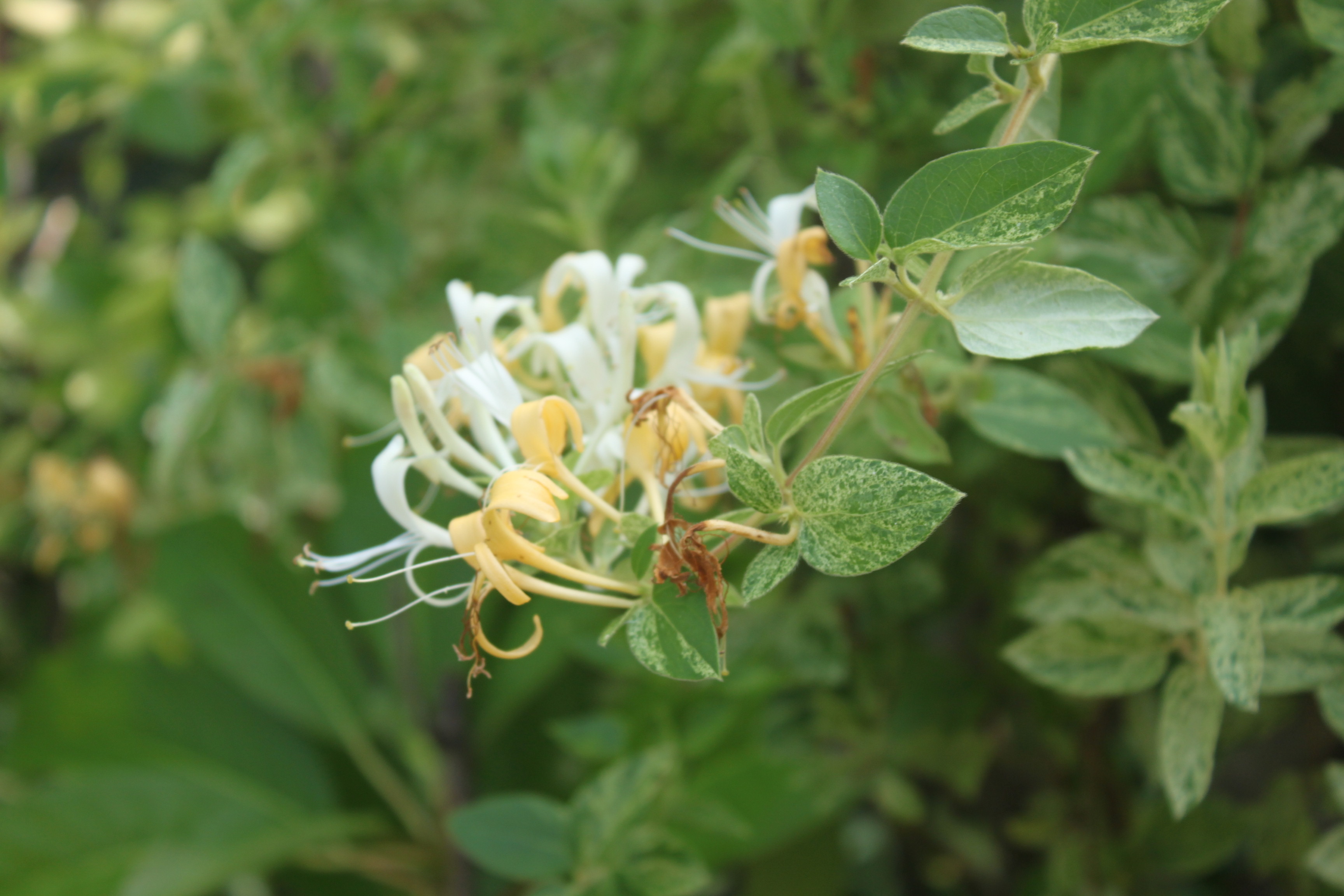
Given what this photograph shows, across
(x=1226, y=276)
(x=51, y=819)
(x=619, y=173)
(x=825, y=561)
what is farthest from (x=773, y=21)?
(x=51, y=819)

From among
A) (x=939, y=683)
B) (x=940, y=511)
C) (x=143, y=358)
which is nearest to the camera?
(x=940, y=511)

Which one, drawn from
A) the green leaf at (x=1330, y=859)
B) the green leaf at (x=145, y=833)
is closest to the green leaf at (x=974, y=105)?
the green leaf at (x=1330, y=859)

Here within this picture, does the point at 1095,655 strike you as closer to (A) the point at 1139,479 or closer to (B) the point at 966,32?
(A) the point at 1139,479

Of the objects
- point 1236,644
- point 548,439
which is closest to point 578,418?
point 548,439

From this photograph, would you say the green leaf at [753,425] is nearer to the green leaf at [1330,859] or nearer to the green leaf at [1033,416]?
the green leaf at [1033,416]

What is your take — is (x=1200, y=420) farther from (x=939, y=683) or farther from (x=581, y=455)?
(x=939, y=683)
